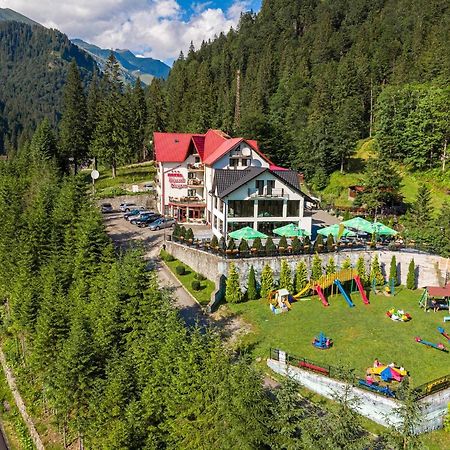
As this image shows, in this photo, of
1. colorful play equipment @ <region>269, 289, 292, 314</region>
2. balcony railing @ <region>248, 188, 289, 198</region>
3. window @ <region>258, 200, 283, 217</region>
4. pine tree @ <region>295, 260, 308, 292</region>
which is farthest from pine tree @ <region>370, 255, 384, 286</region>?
balcony railing @ <region>248, 188, 289, 198</region>

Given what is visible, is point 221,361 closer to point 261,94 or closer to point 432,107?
point 432,107

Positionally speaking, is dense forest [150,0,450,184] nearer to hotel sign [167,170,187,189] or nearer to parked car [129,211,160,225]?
hotel sign [167,170,187,189]

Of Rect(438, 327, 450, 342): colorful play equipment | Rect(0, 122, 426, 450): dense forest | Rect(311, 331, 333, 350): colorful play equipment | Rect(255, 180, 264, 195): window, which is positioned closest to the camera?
Rect(0, 122, 426, 450): dense forest

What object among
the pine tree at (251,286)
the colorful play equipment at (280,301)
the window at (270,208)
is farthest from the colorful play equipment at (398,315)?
the window at (270,208)

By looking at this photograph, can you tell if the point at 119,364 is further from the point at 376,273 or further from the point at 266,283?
the point at 376,273

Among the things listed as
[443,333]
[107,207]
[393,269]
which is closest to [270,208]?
[393,269]

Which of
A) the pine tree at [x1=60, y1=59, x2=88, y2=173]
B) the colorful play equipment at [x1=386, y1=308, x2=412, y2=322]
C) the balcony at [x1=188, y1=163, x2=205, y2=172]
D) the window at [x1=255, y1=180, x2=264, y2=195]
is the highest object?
the pine tree at [x1=60, y1=59, x2=88, y2=173]

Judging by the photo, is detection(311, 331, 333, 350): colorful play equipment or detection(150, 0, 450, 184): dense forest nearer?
detection(311, 331, 333, 350): colorful play equipment
